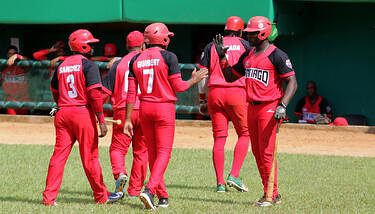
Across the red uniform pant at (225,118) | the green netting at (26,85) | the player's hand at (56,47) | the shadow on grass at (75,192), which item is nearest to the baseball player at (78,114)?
the shadow on grass at (75,192)

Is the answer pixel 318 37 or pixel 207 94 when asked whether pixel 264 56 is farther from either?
pixel 318 37

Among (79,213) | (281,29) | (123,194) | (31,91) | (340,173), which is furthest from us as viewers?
(31,91)

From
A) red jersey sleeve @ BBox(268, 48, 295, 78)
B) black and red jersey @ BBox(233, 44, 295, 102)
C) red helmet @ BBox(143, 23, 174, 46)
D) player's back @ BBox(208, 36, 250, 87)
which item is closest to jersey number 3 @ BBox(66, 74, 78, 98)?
red helmet @ BBox(143, 23, 174, 46)

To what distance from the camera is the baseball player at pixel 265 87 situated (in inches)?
389

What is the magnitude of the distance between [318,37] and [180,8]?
3348 mm

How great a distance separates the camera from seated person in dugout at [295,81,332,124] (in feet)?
65.9

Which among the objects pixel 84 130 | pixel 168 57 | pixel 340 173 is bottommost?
pixel 340 173

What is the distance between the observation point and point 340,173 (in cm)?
1335

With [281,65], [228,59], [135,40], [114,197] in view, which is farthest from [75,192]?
[281,65]

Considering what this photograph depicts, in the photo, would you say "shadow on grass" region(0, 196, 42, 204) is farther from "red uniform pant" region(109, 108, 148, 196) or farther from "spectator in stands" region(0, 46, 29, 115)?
"spectator in stands" region(0, 46, 29, 115)

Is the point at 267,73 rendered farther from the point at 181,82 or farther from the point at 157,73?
the point at 157,73

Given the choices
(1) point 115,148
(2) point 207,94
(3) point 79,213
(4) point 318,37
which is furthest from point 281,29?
(3) point 79,213

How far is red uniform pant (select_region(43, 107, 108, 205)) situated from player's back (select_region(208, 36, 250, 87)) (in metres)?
1.94

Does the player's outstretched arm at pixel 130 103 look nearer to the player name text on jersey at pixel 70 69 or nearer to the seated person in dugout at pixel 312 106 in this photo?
the player name text on jersey at pixel 70 69
